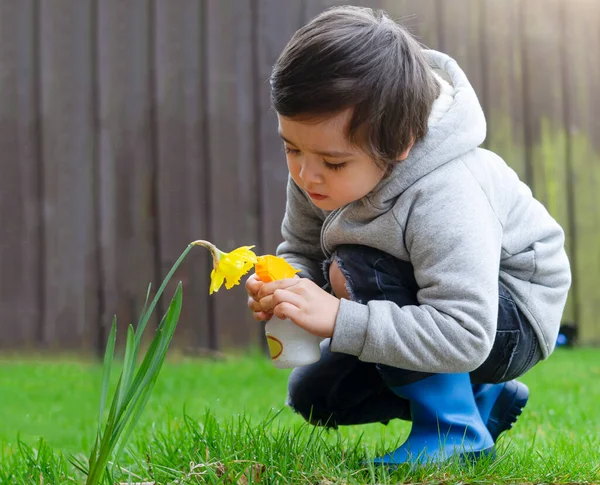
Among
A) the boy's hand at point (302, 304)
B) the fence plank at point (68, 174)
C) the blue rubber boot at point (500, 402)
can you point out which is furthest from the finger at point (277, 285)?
the fence plank at point (68, 174)

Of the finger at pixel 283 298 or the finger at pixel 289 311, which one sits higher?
the finger at pixel 283 298

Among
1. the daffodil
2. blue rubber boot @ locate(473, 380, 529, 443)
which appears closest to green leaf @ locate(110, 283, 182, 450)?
the daffodil

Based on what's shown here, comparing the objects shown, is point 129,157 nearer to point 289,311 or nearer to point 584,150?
point 584,150

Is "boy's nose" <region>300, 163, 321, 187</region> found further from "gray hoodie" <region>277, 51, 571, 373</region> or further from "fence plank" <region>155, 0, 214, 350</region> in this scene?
"fence plank" <region>155, 0, 214, 350</region>

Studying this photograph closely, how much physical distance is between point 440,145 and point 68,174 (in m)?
2.20

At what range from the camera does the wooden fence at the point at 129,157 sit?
11.5 ft

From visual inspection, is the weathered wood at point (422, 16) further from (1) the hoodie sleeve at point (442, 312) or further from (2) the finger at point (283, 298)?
(2) the finger at point (283, 298)

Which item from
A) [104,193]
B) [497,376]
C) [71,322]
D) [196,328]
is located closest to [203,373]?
[196,328]

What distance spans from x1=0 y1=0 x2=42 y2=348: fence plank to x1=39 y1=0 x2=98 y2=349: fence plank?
0.15 ft

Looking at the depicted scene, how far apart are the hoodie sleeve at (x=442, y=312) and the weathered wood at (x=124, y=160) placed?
2044 mm

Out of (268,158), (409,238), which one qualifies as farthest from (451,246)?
(268,158)

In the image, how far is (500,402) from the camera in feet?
6.57

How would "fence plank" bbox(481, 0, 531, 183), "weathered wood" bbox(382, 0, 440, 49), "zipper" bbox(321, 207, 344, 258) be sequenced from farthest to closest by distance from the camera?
1. "fence plank" bbox(481, 0, 531, 183)
2. "weathered wood" bbox(382, 0, 440, 49)
3. "zipper" bbox(321, 207, 344, 258)

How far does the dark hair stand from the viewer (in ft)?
5.17
